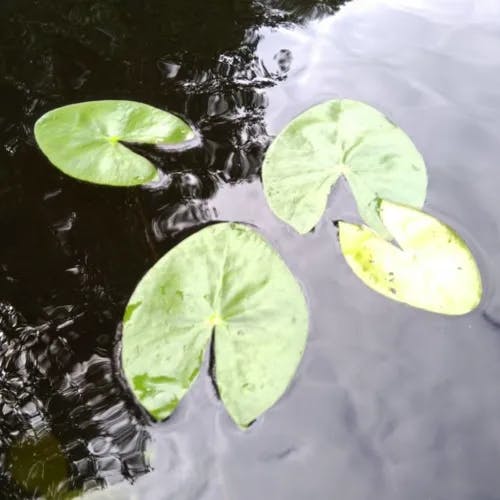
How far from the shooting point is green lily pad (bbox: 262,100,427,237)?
0.80 meters

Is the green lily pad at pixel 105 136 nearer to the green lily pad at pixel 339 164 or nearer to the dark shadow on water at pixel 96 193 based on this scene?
the dark shadow on water at pixel 96 193

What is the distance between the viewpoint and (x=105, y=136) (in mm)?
871

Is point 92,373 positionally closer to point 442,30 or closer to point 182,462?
point 182,462

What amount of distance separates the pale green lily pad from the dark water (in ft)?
0.06

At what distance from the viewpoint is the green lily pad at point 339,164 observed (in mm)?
802

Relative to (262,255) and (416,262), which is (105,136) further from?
(416,262)

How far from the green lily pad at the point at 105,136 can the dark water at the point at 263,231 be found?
26mm

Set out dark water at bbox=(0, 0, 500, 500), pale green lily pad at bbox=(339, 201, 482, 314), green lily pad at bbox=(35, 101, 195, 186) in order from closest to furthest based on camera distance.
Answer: dark water at bbox=(0, 0, 500, 500)
pale green lily pad at bbox=(339, 201, 482, 314)
green lily pad at bbox=(35, 101, 195, 186)

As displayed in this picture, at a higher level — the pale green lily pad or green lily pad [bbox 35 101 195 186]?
green lily pad [bbox 35 101 195 186]

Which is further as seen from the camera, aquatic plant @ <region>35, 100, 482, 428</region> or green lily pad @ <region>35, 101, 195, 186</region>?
green lily pad @ <region>35, 101, 195, 186</region>

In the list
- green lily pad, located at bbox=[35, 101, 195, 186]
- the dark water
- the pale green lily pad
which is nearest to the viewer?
the dark water

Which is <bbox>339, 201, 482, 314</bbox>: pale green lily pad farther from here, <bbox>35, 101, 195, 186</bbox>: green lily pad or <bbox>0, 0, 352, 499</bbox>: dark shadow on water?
<bbox>35, 101, 195, 186</bbox>: green lily pad

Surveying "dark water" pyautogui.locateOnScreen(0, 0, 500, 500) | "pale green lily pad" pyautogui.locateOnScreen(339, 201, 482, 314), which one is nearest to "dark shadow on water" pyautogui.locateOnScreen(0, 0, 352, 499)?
"dark water" pyautogui.locateOnScreen(0, 0, 500, 500)

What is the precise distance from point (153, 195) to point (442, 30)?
68cm
